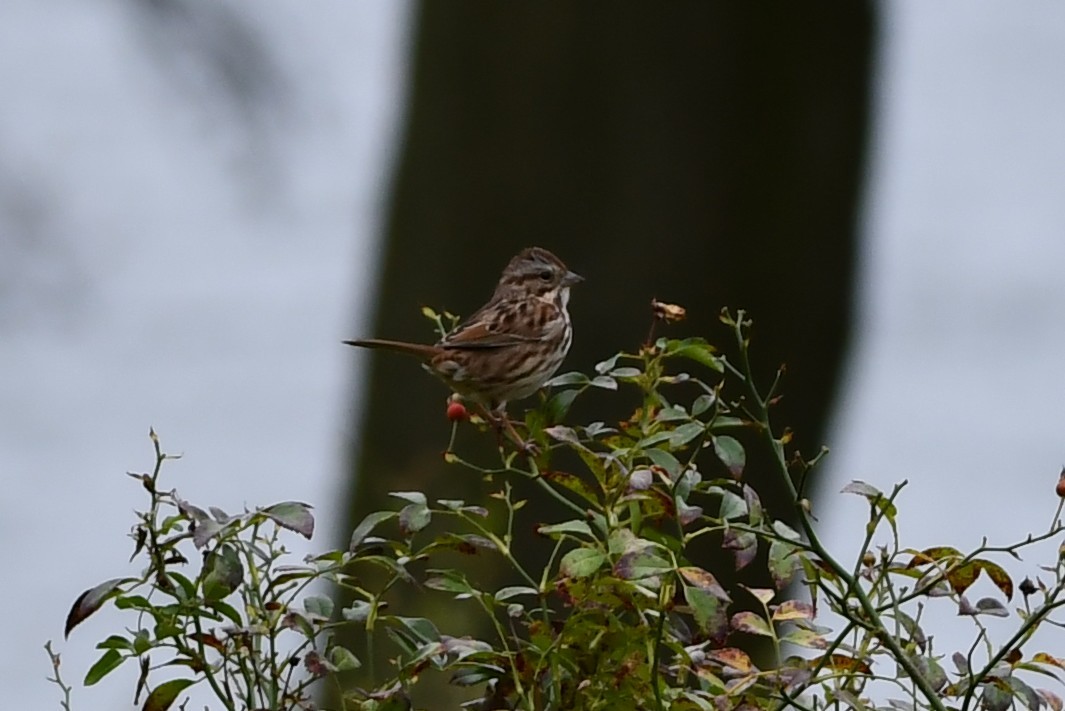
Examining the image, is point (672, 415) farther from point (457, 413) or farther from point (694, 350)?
point (457, 413)

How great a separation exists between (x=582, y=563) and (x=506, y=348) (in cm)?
161

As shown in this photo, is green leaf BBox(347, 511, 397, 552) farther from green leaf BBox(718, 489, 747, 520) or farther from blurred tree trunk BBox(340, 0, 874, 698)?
blurred tree trunk BBox(340, 0, 874, 698)

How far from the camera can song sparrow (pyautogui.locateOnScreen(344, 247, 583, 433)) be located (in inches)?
114

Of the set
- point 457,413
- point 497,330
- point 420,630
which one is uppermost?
point 457,413

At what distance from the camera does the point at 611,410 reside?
4168mm

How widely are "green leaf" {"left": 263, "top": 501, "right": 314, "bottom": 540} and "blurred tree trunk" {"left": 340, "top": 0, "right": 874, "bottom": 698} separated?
9.56 feet

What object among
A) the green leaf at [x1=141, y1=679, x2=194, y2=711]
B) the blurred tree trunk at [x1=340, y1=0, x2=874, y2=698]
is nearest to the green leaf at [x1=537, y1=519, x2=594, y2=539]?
the green leaf at [x1=141, y1=679, x2=194, y2=711]

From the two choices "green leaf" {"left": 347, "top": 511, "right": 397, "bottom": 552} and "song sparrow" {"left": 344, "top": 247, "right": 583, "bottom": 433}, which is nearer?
"green leaf" {"left": 347, "top": 511, "right": 397, "bottom": 552}

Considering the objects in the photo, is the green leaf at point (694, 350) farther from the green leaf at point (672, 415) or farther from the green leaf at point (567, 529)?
the green leaf at point (567, 529)

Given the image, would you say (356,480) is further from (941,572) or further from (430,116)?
(941,572)

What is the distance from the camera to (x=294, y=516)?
1378mm

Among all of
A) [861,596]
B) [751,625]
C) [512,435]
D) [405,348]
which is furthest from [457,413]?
[405,348]

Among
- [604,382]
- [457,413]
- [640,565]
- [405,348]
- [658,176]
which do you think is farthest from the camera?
[658,176]

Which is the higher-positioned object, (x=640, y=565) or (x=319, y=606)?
(x=640, y=565)
